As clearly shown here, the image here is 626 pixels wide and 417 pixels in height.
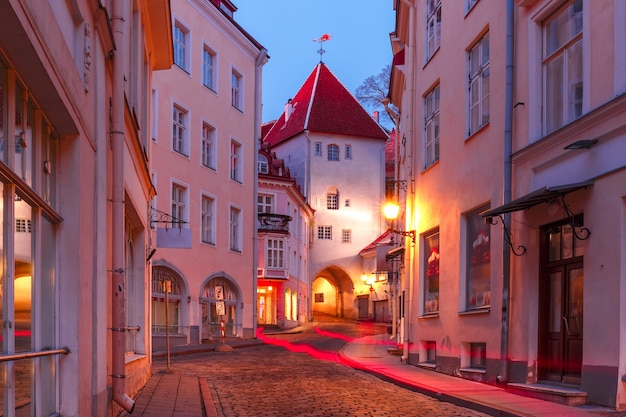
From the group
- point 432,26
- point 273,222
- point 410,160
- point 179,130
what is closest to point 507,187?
point 432,26

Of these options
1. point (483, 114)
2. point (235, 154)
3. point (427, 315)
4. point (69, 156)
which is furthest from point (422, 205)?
point (235, 154)

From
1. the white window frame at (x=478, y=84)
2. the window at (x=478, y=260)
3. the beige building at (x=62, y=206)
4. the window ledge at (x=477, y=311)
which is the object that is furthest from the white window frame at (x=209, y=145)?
the beige building at (x=62, y=206)

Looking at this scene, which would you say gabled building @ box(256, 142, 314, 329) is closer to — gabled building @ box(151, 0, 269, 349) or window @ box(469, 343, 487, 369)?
gabled building @ box(151, 0, 269, 349)

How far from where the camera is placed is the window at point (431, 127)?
17953 millimetres

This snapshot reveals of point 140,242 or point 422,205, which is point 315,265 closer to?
point 422,205

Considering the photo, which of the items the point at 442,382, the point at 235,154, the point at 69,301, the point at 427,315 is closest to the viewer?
the point at 69,301

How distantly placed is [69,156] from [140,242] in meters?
6.17

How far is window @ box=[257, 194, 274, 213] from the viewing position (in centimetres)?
4588

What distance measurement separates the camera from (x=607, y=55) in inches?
390

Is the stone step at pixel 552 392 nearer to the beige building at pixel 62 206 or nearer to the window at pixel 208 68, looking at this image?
the beige building at pixel 62 206

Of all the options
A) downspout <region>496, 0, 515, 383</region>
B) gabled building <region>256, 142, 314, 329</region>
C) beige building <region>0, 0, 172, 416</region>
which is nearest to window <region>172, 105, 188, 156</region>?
gabled building <region>256, 142, 314, 329</region>

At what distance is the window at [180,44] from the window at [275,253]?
694 inches

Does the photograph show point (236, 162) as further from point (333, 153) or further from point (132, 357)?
point (333, 153)

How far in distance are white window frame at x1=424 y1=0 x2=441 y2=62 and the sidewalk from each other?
7.35 meters
